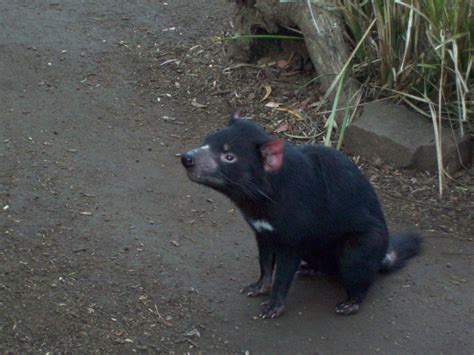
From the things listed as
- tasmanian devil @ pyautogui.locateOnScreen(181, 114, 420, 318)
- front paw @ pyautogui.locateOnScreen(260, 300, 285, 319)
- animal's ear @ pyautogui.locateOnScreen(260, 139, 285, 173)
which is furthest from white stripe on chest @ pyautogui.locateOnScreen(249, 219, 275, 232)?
front paw @ pyautogui.locateOnScreen(260, 300, 285, 319)

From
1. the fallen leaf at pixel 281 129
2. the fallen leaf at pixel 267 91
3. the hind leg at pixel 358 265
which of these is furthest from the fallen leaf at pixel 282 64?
the hind leg at pixel 358 265

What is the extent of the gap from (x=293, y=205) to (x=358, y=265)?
1.50ft

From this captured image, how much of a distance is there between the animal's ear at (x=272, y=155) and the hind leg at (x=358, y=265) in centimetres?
58

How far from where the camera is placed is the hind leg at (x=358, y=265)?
13.0ft

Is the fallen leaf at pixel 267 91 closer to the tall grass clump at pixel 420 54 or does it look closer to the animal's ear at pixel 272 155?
the tall grass clump at pixel 420 54

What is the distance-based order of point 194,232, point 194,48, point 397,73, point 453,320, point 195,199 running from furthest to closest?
point 194,48 < point 397,73 < point 195,199 < point 194,232 < point 453,320

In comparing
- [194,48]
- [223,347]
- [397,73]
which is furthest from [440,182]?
[194,48]

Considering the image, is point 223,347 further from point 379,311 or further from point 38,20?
point 38,20

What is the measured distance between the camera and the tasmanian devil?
3.62 metres

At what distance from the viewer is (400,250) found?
172 inches

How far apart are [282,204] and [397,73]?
71.0 inches

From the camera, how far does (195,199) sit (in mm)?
4859

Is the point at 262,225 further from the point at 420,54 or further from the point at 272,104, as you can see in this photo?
the point at 272,104

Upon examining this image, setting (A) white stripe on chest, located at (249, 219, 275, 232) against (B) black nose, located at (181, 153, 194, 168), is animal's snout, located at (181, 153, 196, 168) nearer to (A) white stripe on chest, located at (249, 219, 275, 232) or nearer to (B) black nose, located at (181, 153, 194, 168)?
(B) black nose, located at (181, 153, 194, 168)
